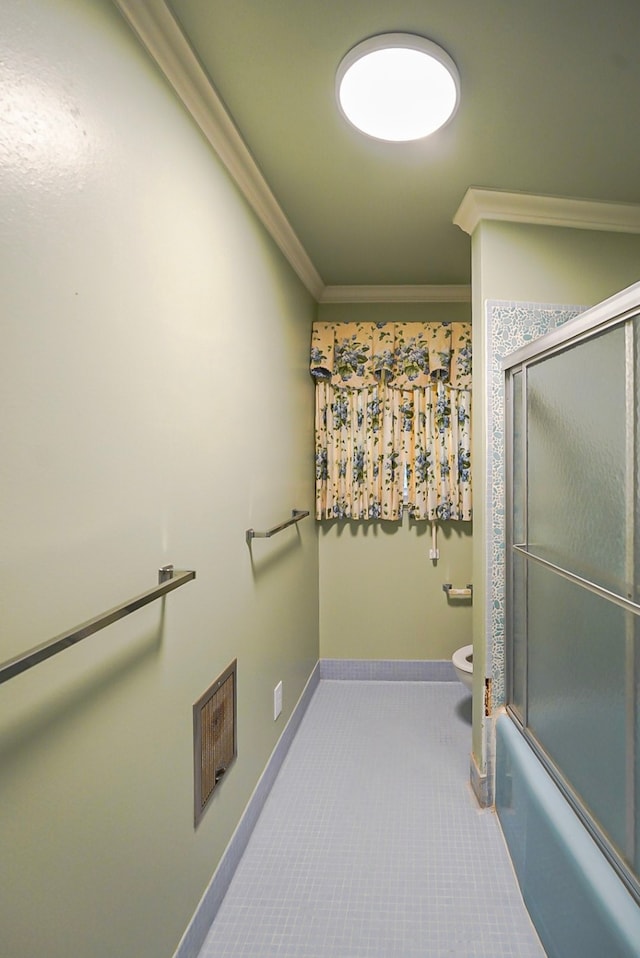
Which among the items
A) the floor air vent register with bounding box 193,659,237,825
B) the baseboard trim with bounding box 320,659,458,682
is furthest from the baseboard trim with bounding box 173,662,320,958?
the baseboard trim with bounding box 320,659,458,682

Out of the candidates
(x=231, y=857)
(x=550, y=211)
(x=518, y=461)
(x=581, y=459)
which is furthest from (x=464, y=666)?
(x=550, y=211)

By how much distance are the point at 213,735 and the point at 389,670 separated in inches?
72.6

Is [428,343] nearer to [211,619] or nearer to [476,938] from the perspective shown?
[211,619]

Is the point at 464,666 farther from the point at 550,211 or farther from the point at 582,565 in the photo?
the point at 550,211

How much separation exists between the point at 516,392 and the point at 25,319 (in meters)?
1.53

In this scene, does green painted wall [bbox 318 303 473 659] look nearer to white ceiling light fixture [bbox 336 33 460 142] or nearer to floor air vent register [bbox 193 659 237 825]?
floor air vent register [bbox 193 659 237 825]

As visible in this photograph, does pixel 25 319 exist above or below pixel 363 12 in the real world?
below

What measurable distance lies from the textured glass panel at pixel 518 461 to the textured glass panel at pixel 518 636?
0.10m

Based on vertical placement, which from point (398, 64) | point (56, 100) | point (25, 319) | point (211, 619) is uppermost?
point (398, 64)

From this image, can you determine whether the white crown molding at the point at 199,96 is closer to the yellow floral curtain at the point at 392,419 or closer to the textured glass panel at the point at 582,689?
the yellow floral curtain at the point at 392,419

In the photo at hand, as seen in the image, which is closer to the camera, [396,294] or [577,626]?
[577,626]

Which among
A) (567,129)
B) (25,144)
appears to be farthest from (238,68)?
(567,129)

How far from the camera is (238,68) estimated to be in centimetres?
131

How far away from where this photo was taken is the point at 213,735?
149 centimetres
